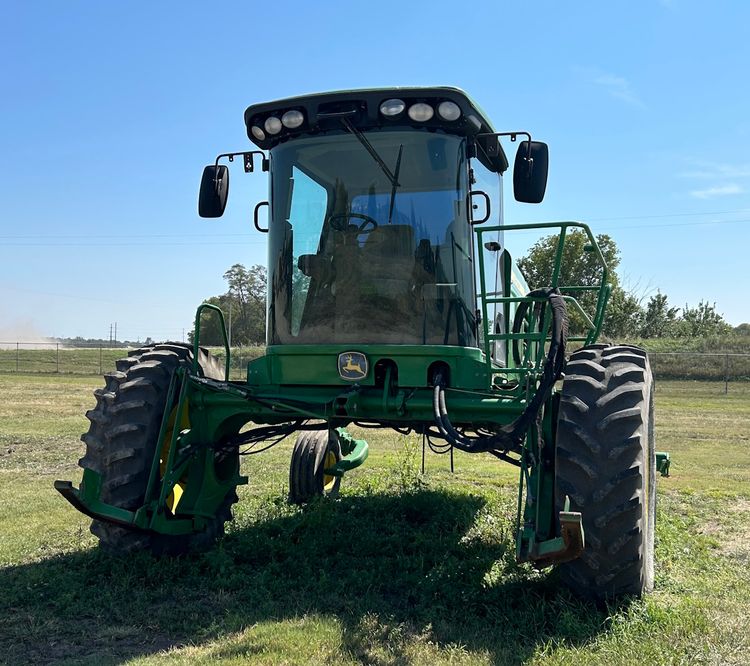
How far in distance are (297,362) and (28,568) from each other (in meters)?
2.32

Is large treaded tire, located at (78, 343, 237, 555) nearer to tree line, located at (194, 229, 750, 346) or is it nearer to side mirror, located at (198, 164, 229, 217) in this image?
side mirror, located at (198, 164, 229, 217)

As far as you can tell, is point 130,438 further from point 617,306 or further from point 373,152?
point 617,306

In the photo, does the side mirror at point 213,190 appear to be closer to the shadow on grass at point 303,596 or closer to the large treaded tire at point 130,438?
the large treaded tire at point 130,438

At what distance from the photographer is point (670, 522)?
22.7 ft

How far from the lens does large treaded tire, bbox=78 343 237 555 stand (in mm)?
4859

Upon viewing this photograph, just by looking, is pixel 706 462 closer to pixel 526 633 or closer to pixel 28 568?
pixel 526 633

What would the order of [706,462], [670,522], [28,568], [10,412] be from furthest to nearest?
[10,412], [706,462], [670,522], [28,568]

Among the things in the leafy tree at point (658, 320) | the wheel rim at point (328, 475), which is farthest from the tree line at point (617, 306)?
the wheel rim at point (328, 475)

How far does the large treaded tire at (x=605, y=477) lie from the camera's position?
4066 mm

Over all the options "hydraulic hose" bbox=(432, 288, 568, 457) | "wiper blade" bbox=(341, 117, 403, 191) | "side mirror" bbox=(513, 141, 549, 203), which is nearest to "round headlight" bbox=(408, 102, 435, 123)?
"wiper blade" bbox=(341, 117, 403, 191)

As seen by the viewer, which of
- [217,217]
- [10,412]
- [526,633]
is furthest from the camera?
[10,412]

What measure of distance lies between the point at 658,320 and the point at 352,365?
44620mm

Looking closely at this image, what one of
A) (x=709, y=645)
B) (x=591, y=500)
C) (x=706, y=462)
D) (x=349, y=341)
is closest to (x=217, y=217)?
(x=349, y=341)

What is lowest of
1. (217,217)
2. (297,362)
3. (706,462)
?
(706,462)
